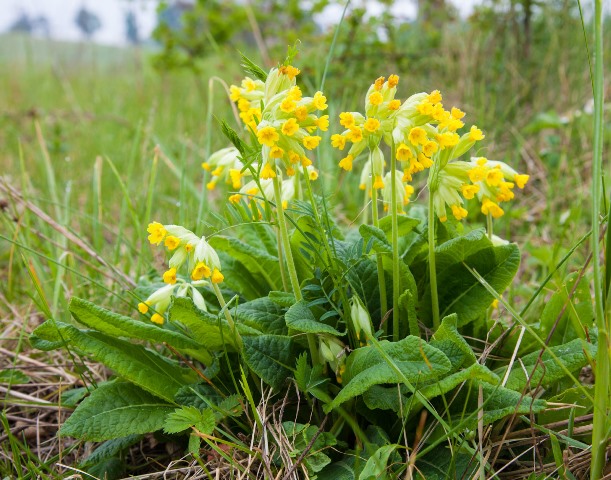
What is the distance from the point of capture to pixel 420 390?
1.38m

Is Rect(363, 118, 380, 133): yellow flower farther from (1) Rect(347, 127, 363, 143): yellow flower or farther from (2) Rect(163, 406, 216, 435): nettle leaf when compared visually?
(2) Rect(163, 406, 216, 435): nettle leaf

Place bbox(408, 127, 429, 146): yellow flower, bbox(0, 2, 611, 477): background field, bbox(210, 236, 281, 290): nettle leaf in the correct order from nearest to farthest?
bbox(408, 127, 429, 146): yellow flower, bbox(210, 236, 281, 290): nettle leaf, bbox(0, 2, 611, 477): background field

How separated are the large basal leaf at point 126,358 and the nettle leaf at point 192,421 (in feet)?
0.53

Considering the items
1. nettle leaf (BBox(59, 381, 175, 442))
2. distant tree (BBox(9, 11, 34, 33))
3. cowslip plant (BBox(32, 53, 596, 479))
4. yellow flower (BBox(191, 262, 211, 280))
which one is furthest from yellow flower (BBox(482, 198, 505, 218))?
distant tree (BBox(9, 11, 34, 33))

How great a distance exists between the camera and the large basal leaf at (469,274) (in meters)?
1.63

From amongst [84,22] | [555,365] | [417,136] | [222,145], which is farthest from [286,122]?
[84,22]

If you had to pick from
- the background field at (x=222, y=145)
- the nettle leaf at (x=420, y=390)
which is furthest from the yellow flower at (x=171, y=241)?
the background field at (x=222, y=145)

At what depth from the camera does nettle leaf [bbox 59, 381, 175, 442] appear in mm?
1488

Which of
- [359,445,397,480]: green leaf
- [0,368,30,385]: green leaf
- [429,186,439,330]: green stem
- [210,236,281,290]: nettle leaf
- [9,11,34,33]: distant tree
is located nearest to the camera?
[359,445,397,480]: green leaf

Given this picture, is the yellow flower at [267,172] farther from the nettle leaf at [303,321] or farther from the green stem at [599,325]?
the green stem at [599,325]

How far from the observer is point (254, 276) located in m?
1.94

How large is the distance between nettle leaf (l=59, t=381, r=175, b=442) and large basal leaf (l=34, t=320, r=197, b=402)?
51 mm

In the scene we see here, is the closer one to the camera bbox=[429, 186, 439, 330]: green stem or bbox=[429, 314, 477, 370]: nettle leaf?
bbox=[429, 314, 477, 370]: nettle leaf

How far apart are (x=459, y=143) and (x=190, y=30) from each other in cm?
536
